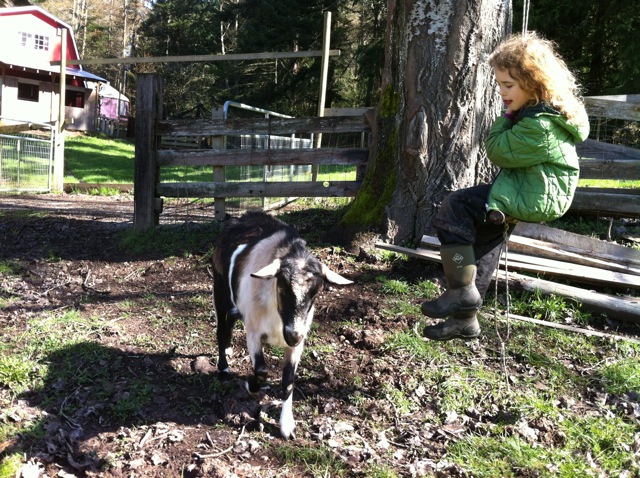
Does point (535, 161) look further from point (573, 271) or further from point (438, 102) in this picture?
point (438, 102)

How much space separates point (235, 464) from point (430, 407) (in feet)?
4.99

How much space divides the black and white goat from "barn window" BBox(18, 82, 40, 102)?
1385 inches

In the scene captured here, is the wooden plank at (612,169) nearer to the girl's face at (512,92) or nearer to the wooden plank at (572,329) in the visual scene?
the wooden plank at (572,329)

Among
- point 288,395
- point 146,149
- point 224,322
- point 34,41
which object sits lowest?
point 288,395

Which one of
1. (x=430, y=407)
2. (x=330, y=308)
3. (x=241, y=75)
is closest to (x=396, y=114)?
(x=330, y=308)

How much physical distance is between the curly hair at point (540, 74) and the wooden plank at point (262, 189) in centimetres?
438

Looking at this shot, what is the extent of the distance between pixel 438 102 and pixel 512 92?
2825 millimetres

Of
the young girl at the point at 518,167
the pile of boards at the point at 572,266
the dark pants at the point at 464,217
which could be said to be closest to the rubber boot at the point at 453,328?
the young girl at the point at 518,167

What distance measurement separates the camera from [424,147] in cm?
637

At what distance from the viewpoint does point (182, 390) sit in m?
4.62

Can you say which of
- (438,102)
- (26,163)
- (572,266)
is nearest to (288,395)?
(572,266)

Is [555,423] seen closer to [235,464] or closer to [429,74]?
[235,464]

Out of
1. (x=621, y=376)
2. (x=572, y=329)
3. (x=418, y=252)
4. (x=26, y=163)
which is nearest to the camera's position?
(x=621, y=376)

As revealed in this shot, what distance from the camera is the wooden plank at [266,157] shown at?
25.5ft
